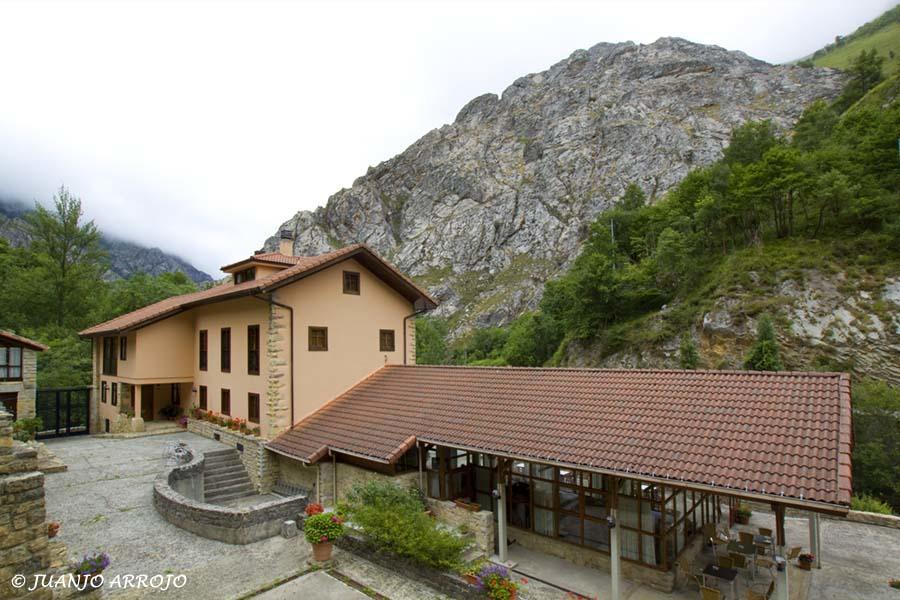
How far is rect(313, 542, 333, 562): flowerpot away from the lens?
392 inches

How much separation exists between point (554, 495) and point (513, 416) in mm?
2049

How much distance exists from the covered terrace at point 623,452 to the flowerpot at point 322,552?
2.34 meters

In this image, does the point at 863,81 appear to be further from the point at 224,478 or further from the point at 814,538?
the point at 224,478

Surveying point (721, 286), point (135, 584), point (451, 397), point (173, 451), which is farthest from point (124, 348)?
point (721, 286)

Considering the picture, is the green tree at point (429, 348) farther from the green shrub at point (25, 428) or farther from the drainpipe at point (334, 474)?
the drainpipe at point (334, 474)

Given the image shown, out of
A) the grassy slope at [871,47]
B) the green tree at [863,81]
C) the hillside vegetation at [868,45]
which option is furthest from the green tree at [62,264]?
the grassy slope at [871,47]

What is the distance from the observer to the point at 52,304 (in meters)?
32.2

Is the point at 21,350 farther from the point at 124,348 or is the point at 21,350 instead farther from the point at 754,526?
the point at 754,526

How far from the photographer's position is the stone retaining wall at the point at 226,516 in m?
10.9

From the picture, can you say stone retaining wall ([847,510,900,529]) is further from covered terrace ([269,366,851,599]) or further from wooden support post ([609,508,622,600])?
wooden support post ([609,508,622,600])

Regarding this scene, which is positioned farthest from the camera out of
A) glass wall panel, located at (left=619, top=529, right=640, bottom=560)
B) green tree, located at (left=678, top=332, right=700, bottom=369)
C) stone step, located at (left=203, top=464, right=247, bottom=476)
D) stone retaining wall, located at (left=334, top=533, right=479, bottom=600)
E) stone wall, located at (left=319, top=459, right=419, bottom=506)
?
green tree, located at (left=678, top=332, right=700, bottom=369)

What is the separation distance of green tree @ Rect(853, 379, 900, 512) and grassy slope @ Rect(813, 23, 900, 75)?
87.6m

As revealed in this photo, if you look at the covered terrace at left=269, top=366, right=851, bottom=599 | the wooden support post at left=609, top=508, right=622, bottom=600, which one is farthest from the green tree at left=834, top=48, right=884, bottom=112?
the wooden support post at left=609, top=508, right=622, bottom=600

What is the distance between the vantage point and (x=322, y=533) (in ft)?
32.5
